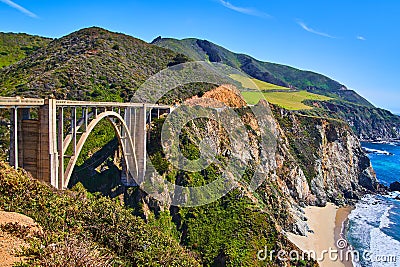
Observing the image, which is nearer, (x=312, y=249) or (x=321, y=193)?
(x=312, y=249)

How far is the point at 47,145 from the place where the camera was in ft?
49.7

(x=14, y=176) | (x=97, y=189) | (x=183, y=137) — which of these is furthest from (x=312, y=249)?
(x=14, y=176)

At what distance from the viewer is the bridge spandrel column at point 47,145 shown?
14948mm

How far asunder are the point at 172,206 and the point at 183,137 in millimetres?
8244

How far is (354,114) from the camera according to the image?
409 ft

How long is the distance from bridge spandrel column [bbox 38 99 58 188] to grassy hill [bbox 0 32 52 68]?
45968mm

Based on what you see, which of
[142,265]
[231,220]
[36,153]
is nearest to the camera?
[142,265]

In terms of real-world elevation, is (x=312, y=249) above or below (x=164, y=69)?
below

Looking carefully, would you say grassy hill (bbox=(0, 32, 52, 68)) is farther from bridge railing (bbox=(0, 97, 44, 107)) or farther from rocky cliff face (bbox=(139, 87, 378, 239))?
bridge railing (bbox=(0, 97, 44, 107))

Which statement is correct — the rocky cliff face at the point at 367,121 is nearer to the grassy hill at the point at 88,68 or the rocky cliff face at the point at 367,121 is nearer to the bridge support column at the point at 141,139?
the grassy hill at the point at 88,68

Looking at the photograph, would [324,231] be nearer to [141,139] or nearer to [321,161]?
[321,161]

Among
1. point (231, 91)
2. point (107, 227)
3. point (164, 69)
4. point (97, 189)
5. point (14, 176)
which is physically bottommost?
point (97, 189)

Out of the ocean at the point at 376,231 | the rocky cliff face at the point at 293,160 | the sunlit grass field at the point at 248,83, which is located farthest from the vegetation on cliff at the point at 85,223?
the sunlit grass field at the point at 248,83

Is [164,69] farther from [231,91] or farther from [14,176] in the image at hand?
[14,176]
